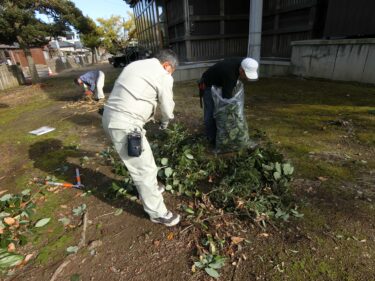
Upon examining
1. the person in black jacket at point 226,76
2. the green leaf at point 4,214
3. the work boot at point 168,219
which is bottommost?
the green leaf at point 4,214

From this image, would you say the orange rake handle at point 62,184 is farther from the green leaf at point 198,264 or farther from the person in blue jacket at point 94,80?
the person in blue jacket at point 94,80

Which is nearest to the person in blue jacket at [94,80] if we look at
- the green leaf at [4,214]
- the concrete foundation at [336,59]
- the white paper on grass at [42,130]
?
the white paper on grass at [42,130]

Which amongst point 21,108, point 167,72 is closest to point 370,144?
point 167,72

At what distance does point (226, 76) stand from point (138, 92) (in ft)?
5.37

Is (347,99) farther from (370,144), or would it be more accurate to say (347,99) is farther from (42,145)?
(42,145)

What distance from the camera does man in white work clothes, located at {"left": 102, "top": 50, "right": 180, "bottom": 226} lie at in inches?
84.2

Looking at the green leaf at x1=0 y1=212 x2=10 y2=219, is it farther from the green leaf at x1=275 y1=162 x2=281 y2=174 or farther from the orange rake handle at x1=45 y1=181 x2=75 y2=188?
the green leaf at x1=275 y1=162 x2=281 y2=174

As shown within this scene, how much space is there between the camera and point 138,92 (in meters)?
2.14

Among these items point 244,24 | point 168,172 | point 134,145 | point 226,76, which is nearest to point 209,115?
point 226,76

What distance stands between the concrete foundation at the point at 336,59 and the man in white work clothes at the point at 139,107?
266 inches

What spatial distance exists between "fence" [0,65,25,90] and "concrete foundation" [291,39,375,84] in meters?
14.8

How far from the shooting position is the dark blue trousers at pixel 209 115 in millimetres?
3776

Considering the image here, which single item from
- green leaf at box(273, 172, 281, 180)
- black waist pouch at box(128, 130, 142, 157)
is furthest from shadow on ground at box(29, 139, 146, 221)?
green leaf at box(273, 172, 281, 180)

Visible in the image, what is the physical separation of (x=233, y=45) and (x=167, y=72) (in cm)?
988
